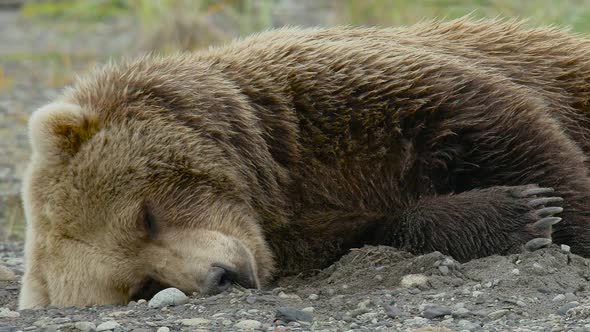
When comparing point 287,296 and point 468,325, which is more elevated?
point 287,296

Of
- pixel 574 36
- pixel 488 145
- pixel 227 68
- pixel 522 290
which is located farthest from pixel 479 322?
pixel 574 36

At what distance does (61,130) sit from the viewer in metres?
5.12

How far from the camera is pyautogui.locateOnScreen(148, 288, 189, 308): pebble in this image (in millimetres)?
4711

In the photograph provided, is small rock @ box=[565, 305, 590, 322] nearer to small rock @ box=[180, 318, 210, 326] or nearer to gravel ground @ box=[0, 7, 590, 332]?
Result: gravel ground @ box=[0, 7, 590, 332]

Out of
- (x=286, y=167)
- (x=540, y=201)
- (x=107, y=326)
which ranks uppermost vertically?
(x=286, y=167)

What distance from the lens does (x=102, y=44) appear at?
1523cm

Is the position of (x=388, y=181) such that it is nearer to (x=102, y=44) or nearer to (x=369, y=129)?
(x=369, y=129)

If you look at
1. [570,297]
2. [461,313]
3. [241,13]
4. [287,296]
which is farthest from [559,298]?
[241,13]

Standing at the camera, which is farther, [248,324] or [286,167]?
[286,167]

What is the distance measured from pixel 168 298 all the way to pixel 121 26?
12080 millimetres

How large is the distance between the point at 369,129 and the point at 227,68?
857 mm

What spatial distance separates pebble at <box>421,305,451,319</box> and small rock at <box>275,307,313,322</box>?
18.5 inches

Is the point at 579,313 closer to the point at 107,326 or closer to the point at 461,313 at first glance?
the point at 461,313

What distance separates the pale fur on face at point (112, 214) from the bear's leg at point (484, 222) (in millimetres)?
831
